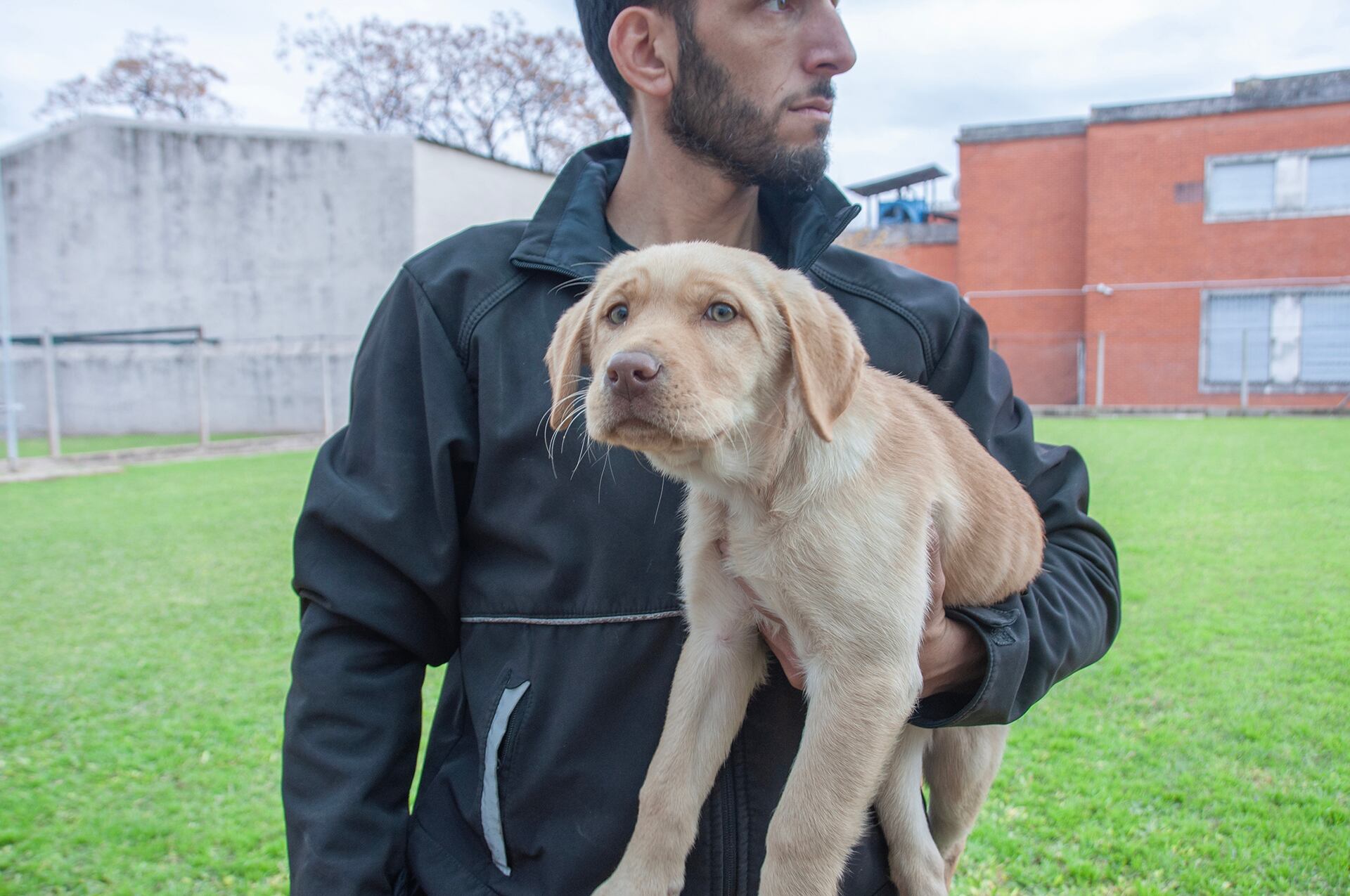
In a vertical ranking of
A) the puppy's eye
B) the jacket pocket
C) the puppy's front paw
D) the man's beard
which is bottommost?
the puppy's front paw

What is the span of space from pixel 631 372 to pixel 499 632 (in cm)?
72

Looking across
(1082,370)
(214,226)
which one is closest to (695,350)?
(214,226)

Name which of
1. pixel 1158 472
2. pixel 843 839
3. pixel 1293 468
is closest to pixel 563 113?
pixel 1158 472

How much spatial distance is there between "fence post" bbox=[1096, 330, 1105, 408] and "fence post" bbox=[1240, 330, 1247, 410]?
3.28 meters

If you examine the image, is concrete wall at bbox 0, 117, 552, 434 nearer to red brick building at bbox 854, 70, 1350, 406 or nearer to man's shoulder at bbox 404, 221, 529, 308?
red brick building at bbox 854, 70, 1350, 406

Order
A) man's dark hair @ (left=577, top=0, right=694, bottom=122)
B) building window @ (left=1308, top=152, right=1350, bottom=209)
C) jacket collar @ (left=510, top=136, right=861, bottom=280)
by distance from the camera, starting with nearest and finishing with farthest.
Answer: jacket collar @ (left=510, top=136, right=861, bottom=280), man's dark hair @ (left=577, top=0, right=694, bottom=122), building window @ (left=1308, top=152, right=1350, bottom=209)

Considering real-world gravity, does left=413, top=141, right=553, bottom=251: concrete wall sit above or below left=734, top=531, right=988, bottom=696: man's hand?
above

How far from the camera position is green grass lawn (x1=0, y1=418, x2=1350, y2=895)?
391cm

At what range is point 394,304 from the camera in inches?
92.5

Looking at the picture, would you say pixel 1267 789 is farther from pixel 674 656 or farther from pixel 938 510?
pixel 674 656

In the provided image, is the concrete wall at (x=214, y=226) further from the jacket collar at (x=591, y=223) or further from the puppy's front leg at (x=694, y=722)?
the puppy's front leg at (x=694, y=722)

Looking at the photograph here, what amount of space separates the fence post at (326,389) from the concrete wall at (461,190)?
352 cm

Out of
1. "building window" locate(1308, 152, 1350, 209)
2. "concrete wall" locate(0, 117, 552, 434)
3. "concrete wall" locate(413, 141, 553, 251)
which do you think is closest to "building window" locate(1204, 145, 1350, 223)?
"building window" locate(1308, 152, 1350, 209)

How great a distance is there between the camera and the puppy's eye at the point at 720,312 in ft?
7.37
